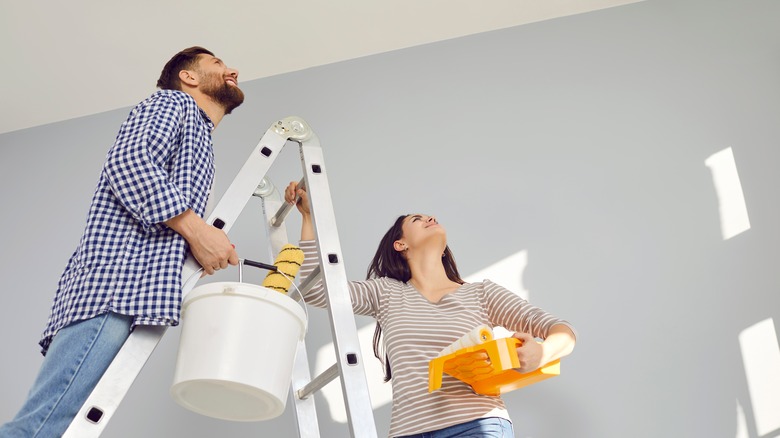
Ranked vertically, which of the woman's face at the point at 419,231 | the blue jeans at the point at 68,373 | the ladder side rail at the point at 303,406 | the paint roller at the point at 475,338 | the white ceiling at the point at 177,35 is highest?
the white ceiling at the point at 177,35

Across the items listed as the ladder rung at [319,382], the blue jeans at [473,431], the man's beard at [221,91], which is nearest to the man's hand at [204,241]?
the ladder rung at [319,382]

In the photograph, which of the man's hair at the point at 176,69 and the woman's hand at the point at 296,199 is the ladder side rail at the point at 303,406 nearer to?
the woman's hand at the point at 296,199

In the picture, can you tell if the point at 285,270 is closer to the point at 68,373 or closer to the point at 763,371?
the point at 68,373

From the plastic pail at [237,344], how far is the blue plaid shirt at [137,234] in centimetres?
6

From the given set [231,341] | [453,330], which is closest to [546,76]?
[453,330]

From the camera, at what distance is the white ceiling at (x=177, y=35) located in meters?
2.27

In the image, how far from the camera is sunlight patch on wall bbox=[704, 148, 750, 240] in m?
2.32

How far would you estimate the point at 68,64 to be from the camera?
2.38 metres

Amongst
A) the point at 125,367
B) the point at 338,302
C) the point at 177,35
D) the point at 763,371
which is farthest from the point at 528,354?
the point at 177,35

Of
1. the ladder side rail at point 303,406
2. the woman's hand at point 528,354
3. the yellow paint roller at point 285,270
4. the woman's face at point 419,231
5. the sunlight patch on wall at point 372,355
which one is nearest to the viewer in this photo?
the yellow paint roller at point 285,270

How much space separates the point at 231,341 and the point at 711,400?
1.55m

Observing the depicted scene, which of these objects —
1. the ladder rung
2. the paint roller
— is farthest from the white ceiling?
the paint roller

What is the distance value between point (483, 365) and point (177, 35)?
1.54 meters

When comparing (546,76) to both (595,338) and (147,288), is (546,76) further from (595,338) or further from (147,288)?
(147,288)
